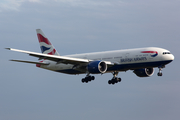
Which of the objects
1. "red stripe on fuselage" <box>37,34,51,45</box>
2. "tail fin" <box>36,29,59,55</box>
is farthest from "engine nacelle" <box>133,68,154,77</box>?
"red stripe on fuselage" <box>37,34,51,45</box>

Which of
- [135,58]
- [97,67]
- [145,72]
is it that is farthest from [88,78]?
[145,72]

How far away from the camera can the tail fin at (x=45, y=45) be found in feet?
228

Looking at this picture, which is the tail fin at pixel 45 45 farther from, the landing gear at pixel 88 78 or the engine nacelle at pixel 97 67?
the engine nacelle at pixel 97 67

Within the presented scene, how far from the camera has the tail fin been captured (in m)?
69.5

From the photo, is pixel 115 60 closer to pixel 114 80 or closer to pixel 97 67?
pixel 97 67

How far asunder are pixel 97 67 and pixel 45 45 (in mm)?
16727

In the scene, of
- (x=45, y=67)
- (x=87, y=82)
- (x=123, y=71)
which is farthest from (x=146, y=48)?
(x=45, y=67)

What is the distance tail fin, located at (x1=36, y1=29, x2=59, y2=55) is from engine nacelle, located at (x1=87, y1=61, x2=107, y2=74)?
42.8 ft

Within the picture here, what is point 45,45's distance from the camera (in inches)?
A: 2766

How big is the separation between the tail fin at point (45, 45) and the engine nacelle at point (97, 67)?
13050 millimetres

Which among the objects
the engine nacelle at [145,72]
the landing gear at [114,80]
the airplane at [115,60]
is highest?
the airplane at [115,60]

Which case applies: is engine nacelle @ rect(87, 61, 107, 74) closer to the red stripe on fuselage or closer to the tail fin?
the tail fin

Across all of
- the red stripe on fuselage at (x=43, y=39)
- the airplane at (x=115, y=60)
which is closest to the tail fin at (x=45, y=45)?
the red stripe on fuselage at (x=43, y=39)

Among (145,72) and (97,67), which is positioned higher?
(97,67)
